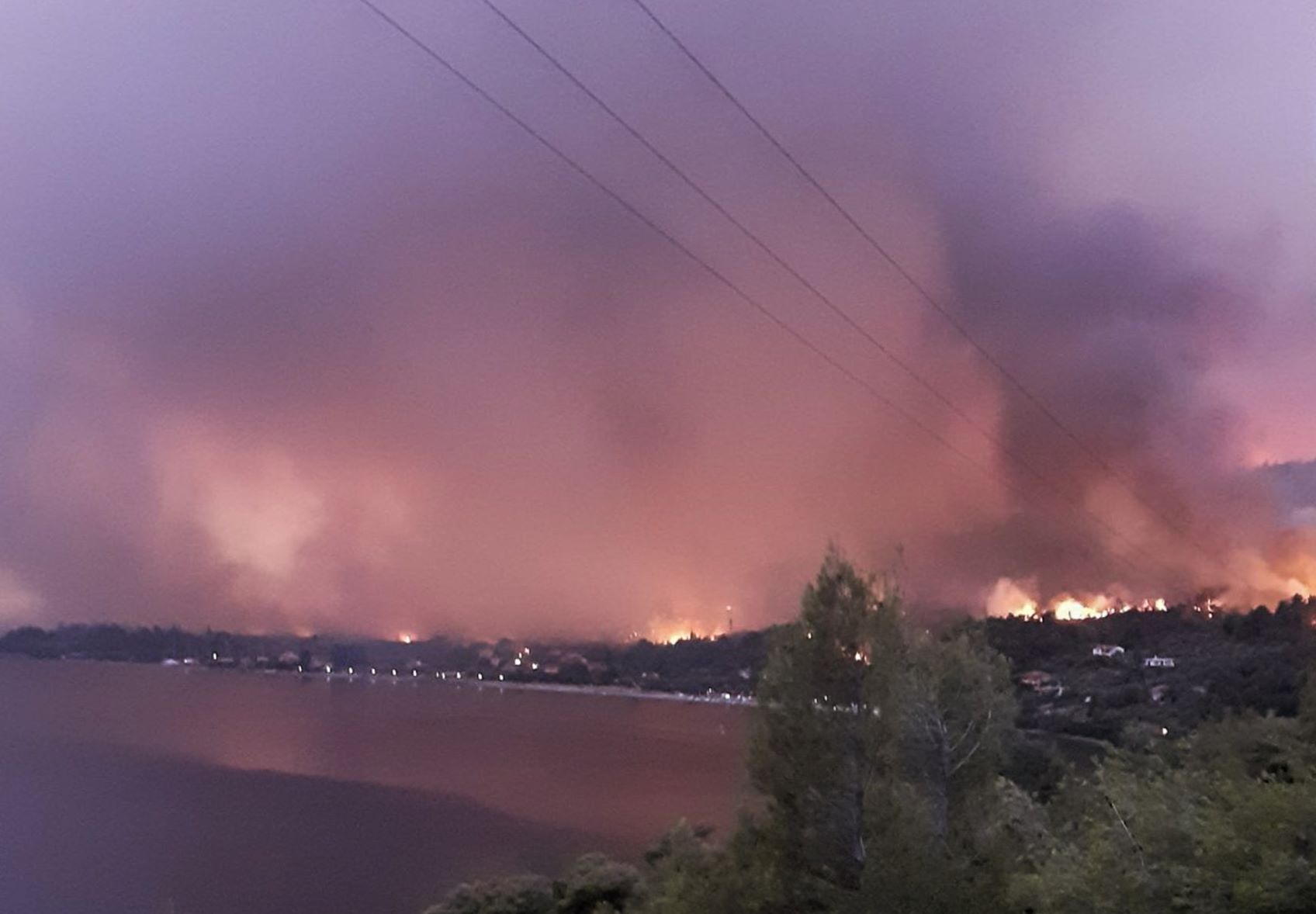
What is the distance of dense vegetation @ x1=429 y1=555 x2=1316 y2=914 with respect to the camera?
988cm

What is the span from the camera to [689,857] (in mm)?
19281

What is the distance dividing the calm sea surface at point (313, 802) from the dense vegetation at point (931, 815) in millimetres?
1781

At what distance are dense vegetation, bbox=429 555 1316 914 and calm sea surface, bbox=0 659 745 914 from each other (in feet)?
5.84

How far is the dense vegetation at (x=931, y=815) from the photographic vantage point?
32.4 feet

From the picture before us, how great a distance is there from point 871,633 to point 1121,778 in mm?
4864

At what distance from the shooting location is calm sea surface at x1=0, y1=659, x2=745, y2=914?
5034 cm

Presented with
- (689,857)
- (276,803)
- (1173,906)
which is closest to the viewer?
(1173,906)

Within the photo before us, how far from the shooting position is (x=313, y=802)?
73312 millimetres

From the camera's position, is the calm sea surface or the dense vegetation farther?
the calm sea surface

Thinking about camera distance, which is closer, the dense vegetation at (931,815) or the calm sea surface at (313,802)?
the dense vegetation at (931,815)

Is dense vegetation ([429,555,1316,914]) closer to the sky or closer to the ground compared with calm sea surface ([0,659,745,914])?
closer to the sky

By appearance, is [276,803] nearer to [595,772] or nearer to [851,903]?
[595,772]

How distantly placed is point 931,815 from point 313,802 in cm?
6777

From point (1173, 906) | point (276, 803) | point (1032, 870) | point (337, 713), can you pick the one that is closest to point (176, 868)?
point (276, 803)
